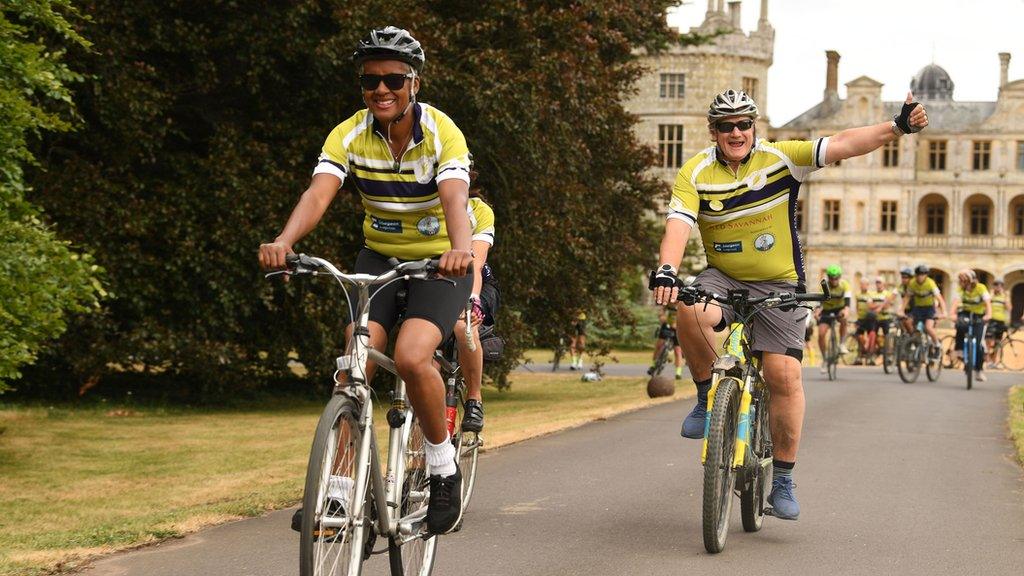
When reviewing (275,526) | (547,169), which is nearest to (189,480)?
(275,526)

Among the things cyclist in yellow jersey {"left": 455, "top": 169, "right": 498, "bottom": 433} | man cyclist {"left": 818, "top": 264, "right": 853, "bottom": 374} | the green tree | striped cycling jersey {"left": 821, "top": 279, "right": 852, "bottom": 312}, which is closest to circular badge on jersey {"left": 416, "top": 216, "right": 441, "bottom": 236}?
cyclist in yellow jersey {"left": 455, "top": 169, "right": 498, "bottom": 433}

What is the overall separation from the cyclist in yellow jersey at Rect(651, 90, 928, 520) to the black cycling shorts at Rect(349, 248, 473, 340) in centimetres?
179

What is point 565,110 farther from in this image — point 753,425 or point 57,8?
point 753,425

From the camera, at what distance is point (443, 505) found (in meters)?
5.83

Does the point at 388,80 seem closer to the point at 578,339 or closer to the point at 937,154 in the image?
the point at 578,339

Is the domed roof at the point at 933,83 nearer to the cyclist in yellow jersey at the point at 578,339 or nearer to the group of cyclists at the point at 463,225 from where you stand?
the cyclist in yellow jersey at the point at 578,339

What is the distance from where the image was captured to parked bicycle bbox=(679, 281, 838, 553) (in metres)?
6.88

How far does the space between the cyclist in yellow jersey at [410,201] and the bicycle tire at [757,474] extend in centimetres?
213

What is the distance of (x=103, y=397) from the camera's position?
18938mm

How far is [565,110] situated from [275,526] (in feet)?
37.9

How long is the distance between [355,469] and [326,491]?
25cm

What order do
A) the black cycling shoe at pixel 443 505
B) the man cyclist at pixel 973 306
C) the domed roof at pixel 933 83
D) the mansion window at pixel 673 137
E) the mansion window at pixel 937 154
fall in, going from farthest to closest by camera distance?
1. the domed roof at pixel 933 83
2. the mansion window at pixel 937 154
3. the mansion window at pixel 673 137
4. the man cyclist at pixel 973 306
5. the black cycling shoe at pixel 443 505

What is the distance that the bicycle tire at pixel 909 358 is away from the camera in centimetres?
2472

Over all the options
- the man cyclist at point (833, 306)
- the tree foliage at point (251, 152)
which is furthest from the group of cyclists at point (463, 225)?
the man cyclist at point (833, 306)
